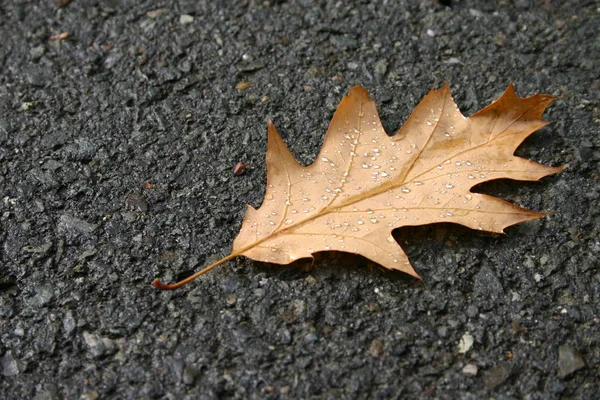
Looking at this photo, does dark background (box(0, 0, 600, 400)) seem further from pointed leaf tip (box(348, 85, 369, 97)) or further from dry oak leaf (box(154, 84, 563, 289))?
pointed leaf tip (box(348, 85, 369, 97))

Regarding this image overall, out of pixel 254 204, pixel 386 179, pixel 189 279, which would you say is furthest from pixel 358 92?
pixel 189 279

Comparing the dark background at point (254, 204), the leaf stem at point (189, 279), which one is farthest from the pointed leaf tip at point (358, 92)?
the leaf stem at point (189, 279)

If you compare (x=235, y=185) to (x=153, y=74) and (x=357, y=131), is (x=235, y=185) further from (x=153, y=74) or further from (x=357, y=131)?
(x=153, y=74)

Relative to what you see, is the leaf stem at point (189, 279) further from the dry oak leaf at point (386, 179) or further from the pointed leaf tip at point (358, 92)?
the pointed leaf tip at point (358, 92)

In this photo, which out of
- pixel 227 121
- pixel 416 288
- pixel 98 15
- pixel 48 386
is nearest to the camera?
pixel 48 386

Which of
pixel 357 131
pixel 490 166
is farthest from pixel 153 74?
pixel 490 166

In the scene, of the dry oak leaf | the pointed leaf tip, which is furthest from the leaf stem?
the pointed leaf tip
